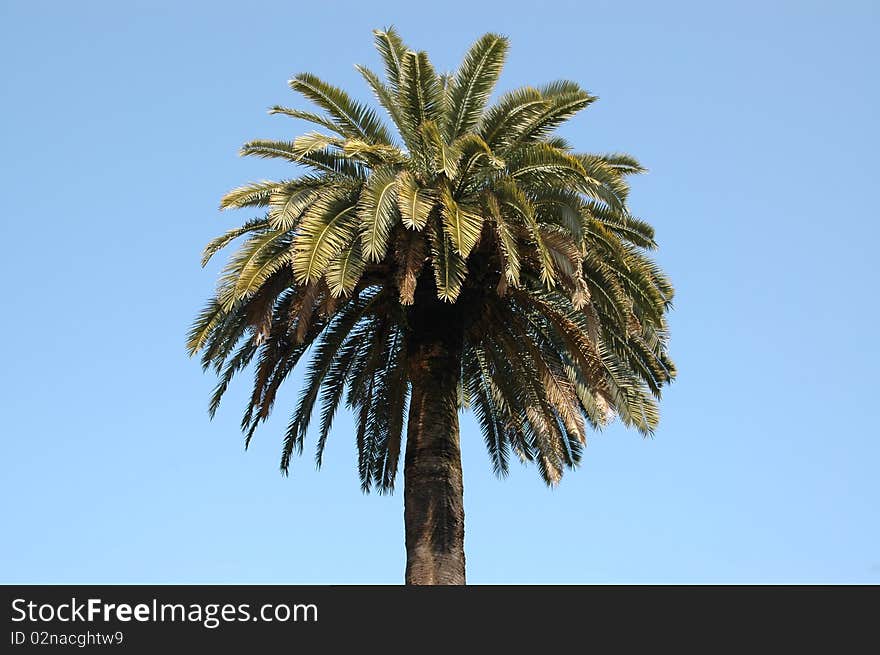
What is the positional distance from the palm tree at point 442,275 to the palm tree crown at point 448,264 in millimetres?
38

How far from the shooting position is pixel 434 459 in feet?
79.0

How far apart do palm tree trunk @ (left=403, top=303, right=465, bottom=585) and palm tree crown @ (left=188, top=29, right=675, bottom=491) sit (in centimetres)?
9

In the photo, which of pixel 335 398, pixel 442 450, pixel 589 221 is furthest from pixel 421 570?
pixel 589 221

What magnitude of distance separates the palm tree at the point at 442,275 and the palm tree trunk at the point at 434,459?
0.03 m

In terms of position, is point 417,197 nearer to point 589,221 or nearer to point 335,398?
point 589,221

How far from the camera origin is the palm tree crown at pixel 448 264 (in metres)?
22.8

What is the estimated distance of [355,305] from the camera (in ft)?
84.5

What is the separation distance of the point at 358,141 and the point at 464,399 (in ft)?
24.8

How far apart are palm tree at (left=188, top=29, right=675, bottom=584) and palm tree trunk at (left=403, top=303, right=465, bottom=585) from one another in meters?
0.03

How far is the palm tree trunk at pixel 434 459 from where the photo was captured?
76.6 ft

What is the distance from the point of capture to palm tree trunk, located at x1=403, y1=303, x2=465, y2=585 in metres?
23.3

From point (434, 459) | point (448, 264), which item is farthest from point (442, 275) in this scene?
point (434, 459)

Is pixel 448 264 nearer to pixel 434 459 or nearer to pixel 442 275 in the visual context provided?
pixel 442 275
